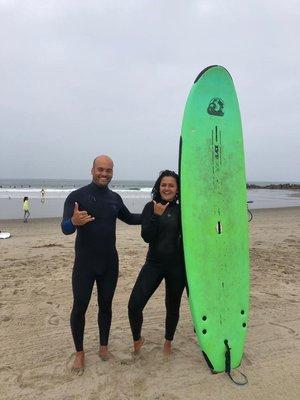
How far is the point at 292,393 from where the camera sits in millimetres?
2500

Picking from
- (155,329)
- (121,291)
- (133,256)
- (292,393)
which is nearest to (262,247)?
(133,256)

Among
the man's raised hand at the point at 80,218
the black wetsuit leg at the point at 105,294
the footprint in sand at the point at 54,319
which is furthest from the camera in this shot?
the footprint in sand at the point at 54,319

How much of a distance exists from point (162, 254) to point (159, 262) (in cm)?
8

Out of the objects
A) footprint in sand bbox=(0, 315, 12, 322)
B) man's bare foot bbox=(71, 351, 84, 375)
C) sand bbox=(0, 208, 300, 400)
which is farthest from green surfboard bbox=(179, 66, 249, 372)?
footprint in sand bbox=(0, 315, 12, 322)

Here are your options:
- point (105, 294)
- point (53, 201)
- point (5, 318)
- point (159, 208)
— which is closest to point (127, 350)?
point (105, 294)

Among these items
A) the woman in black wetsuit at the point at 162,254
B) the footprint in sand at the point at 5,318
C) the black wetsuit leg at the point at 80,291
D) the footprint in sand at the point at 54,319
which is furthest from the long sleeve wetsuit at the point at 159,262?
the footprint in sand at the point at 5,318

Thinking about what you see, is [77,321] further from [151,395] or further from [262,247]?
[262,247]

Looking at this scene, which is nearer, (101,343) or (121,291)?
(101,343)

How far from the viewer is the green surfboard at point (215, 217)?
9.50ft

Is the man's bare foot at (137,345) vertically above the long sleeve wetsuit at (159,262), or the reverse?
the long sleeve wetsuit at (159,262)

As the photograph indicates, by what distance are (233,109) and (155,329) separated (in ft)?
7.70

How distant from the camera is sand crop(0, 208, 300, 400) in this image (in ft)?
8.36

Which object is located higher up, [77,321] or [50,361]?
[77,321]

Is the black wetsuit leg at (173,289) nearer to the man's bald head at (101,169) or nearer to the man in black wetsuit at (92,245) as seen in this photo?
the man in black wetsuit at (92,245)
